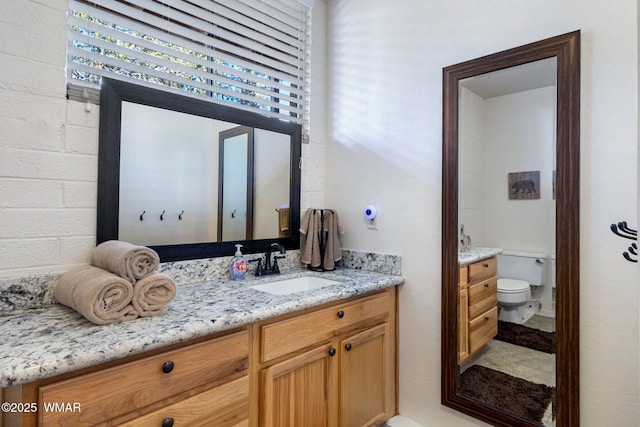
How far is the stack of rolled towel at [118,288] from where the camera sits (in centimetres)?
105

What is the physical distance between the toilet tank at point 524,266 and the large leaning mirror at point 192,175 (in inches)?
46.0

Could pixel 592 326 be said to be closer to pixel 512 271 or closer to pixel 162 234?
pixel 512 271

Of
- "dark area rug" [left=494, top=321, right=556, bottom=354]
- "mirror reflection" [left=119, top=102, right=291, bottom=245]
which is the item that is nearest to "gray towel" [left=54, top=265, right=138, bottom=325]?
"mirror reflection" [left=119, top=102, right=291, bottom=245]


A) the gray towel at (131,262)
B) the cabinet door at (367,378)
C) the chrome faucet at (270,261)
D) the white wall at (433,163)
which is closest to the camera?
the gray towel at (131,262)

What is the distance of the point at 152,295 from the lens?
3.76ft

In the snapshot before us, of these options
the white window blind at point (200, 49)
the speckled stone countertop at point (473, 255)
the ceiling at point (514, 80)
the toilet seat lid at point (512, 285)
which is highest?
the white window blind at point (200, 49)

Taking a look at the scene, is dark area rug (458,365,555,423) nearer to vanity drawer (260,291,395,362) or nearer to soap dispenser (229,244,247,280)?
vanity drawer (260,291,395,362)

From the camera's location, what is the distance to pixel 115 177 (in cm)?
147

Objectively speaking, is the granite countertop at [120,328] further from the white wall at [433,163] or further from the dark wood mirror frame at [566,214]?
the dark wood mirror frame at [566,214]

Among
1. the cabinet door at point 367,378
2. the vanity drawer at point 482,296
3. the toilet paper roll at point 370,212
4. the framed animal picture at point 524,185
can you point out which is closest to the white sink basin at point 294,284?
the cabinet door at point 367,378

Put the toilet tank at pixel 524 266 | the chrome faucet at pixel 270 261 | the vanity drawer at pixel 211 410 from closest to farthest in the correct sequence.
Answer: the vanity drawer at pixel 211 410 → the toilet tank at pixel 524 266 → the chrome faucet at pixel 270 261

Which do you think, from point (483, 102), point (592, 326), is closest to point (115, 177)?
point (483, 102)

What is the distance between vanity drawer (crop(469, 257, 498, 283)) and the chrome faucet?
1.02 m

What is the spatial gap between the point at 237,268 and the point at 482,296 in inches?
49.1
